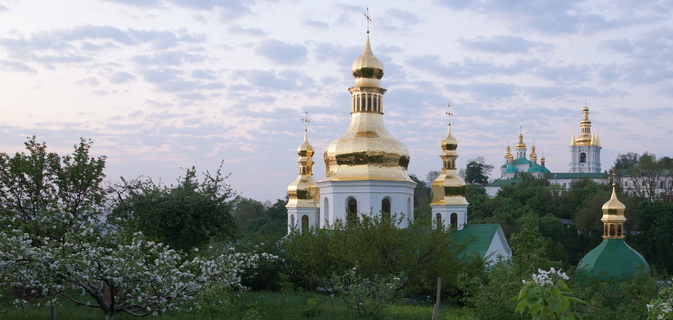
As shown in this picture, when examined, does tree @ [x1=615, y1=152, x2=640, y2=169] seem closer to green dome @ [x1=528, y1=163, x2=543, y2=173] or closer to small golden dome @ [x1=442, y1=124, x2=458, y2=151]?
green dome @ [x1=528, y1=163, x2=543, y2=173]

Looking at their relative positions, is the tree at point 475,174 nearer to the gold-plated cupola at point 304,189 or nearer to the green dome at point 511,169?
the green dome at point 511,169

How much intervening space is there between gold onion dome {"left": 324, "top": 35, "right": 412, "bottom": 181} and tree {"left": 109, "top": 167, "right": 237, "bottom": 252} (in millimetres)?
9087

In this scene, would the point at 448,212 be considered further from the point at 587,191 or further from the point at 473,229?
the point at 587,191

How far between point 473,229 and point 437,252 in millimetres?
11935

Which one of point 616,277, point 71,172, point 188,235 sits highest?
point 71,172

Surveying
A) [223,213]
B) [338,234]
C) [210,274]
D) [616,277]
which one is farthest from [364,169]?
[210,274]

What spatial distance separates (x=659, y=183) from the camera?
68.8 metres

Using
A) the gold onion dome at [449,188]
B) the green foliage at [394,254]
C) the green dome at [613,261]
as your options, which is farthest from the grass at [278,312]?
the gold onion dome at [449,188]

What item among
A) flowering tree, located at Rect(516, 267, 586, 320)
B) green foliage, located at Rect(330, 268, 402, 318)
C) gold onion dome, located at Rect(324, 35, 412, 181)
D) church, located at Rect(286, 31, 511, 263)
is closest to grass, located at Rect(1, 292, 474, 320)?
green foliage, located at Rect(330, 268, 402, 318)

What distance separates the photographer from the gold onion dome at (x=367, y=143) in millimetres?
27672

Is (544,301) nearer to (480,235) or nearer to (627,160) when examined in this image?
(480,235)

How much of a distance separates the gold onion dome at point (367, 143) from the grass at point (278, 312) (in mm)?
9367

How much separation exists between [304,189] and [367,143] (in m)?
8.45

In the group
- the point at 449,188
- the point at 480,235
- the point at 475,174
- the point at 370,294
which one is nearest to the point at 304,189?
the point at 449,188
